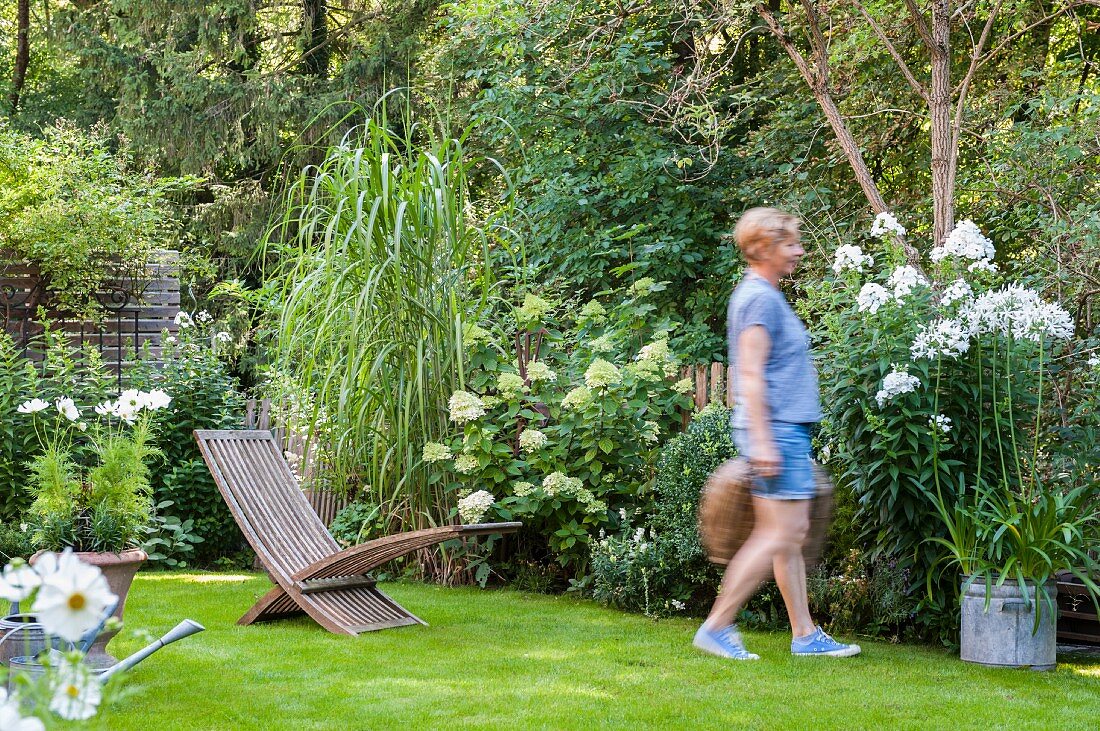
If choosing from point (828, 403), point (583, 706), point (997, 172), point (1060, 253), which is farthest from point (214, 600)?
point (997, 172)

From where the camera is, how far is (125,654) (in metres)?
4.41

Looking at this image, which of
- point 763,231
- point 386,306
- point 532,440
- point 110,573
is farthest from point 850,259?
point 110,573

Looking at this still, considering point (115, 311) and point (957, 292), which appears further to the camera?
Answer: point (115, 311)

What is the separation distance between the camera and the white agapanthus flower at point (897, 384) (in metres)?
4.34

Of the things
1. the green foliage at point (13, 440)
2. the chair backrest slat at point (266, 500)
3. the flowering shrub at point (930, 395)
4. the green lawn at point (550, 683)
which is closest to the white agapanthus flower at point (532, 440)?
the green lawn at point (550, 683)

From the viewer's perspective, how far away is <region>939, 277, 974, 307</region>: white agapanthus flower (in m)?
4.41

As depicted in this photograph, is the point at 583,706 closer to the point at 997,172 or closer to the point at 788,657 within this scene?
the point at 788,657

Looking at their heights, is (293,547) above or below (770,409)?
below

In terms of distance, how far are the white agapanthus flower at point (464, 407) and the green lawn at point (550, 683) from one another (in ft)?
3.70

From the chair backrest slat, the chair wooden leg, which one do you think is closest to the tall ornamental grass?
the chair backrest slat

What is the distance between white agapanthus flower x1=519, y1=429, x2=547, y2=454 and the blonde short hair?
2.29 m

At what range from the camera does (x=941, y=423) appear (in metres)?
4.46

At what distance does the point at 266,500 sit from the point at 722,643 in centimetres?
235

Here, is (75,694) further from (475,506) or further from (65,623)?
(475,506)
